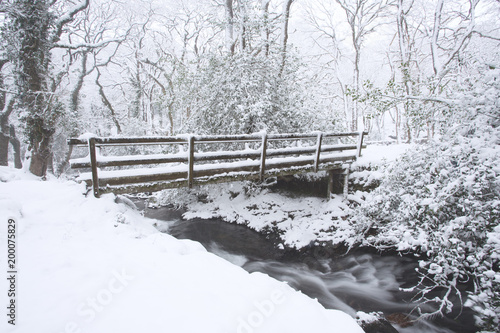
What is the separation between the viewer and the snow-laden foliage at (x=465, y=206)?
293 cm

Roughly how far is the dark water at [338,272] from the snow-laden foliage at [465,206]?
814mm

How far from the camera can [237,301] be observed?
2.52 meters

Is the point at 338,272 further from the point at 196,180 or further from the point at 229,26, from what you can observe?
the point at 229,26

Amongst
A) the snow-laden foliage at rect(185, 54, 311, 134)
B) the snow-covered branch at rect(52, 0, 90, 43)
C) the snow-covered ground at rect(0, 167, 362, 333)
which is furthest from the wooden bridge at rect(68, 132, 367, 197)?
the snow-covered branch at rect(52, 0, 90, 43)

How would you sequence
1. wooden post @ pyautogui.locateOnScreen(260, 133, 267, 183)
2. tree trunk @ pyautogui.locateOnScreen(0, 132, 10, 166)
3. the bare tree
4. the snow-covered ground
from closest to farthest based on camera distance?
1. the snow-covered ground
2. wooden post @ pyautogui.locateOnScreen(260, 133, 267, 183)
3. tree trunk @ pyautogui.locateOnScreen(0, 132, 10, 166)
4. the bare tree

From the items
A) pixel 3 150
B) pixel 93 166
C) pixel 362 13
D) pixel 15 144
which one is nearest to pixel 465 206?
pixel 93 166

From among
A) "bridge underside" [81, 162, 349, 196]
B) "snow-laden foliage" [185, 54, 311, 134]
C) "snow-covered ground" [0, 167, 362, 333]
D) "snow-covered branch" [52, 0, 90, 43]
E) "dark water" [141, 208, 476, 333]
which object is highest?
"snow-covered branch" [52, 0, 90, 43]

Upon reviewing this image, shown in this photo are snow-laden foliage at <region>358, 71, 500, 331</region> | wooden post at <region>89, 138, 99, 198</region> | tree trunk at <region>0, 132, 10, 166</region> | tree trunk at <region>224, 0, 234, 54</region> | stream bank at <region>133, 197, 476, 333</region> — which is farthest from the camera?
tree trunk at <region>0, 132, 10, 166</region>

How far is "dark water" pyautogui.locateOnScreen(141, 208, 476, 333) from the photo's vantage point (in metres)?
4.54

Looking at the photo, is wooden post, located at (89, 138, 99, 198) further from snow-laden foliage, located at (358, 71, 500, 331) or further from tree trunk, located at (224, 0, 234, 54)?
tree trunk, located at (224, 0, 234, 54)

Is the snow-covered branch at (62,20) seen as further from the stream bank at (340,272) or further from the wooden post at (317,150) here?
the wooden post at (317,150)

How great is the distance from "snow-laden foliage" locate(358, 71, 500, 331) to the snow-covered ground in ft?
5.78

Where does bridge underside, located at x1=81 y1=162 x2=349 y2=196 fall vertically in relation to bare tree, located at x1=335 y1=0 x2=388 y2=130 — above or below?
below

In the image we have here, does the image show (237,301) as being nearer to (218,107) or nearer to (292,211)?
(292,211)
